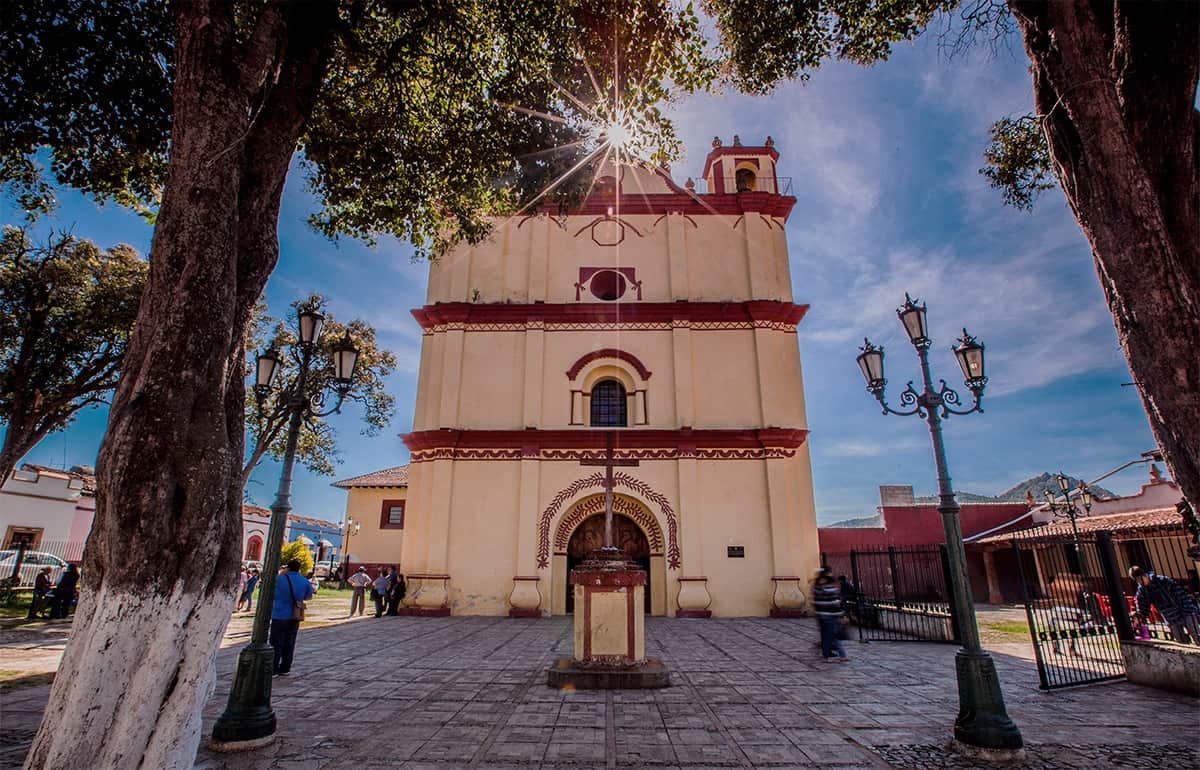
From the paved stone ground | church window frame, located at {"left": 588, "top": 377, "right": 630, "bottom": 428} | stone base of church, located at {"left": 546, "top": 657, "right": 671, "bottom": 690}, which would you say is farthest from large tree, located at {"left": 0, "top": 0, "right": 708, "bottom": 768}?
church window frame, located at {"left": 588, "top": 377, "right": 630, "bottom": 428}

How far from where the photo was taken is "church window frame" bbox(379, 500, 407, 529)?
92.8 ft

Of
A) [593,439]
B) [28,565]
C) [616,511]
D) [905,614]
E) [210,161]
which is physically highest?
[593,439]

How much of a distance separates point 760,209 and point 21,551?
1052 inches

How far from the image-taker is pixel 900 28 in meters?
7.32

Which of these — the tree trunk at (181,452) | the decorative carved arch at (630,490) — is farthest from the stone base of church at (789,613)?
the tree trunk at (181,452)

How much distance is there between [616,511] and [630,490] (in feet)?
3.17

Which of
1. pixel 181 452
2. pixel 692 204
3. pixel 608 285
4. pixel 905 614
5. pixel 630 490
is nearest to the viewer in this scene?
pixel 181 452

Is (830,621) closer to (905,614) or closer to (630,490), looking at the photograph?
(905,614)

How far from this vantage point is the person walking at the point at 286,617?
7.09 metres

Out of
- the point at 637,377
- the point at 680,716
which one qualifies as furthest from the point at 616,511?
the point at 680,716

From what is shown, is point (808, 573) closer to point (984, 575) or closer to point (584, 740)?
point (584, 740)

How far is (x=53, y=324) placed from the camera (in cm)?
1313

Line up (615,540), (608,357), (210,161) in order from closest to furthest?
1. (210,161)
2. (615,540)
3. (608,357)

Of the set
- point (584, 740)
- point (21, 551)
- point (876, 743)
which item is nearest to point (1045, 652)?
point (876, 743)
